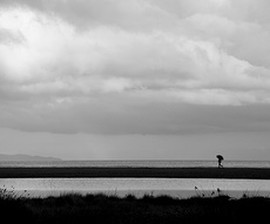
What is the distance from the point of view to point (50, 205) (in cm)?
2997

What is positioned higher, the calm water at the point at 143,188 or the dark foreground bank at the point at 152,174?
the dark foreground bank at the point at 152,174

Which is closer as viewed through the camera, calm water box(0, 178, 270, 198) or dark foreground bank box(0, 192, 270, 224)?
dark foreground bank box(0, 192, 270, 224)

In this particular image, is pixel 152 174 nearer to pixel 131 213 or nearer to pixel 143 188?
pixel 143 188

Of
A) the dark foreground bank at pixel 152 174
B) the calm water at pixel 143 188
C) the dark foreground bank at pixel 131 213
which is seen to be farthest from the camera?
the dark foreground bank at pixel 152 174

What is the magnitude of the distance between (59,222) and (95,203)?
34.7 feet

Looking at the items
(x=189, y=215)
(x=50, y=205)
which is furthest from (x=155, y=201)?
(x=189, y=215)

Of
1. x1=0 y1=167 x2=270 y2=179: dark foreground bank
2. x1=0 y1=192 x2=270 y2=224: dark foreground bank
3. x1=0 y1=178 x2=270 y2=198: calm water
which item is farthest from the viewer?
x1=0 y1=167 x2=270 y2=179: dark foreground bank

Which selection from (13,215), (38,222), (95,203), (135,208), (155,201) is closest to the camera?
(13,215)

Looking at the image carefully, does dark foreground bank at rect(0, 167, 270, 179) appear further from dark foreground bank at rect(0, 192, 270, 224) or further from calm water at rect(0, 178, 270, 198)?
dark foreground bank at rect(0, 192, 270, 224)

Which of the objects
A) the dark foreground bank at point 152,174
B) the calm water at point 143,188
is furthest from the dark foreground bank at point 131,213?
the dark foreground bank at point 152,174

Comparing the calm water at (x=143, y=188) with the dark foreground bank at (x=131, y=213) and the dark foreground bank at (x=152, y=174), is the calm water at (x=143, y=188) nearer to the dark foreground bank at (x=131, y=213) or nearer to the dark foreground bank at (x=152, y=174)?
the dark foreground bank at (x=131, y=213)

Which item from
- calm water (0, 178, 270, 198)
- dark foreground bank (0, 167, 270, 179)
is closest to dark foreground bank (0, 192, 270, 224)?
calm water (0, 178, 270, 198)

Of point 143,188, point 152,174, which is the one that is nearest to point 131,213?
point 143,188

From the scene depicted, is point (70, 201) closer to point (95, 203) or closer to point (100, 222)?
point (95, 203)
